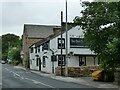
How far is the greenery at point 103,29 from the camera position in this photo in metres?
23.9

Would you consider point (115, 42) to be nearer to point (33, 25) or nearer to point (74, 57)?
point (74, 57)

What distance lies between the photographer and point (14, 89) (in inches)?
904

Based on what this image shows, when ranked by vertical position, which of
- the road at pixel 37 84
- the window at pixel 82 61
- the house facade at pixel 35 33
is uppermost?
the house facade at pixel 35 33

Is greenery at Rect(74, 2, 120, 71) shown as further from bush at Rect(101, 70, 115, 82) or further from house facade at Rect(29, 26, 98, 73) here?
house facade at Rect(29, 26, 98, 73)

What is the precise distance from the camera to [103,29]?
2553cm

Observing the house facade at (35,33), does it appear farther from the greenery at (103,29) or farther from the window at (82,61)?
the greenery at (103,29)

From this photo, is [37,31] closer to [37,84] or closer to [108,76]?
[108,76]

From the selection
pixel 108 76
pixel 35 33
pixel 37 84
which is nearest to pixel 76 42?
pixel 108 76

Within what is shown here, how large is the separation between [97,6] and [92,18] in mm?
1370

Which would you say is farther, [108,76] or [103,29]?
[108,76]

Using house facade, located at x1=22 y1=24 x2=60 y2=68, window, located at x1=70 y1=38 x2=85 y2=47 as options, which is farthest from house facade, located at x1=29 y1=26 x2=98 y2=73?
house facade, located at x1=22 y1=24 x2=60 y2=68

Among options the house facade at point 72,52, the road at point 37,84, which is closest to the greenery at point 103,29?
the road at point 37,84

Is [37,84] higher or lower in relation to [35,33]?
lower

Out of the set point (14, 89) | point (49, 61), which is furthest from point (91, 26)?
point (49, 61)
